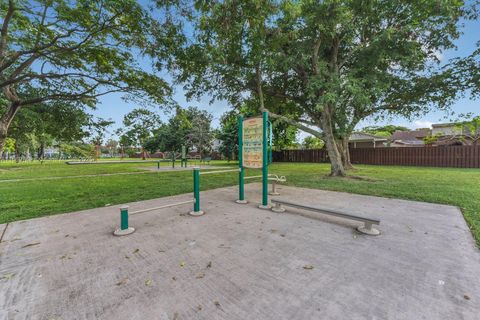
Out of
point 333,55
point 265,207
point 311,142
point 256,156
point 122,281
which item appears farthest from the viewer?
point 311,142

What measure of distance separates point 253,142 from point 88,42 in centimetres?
455

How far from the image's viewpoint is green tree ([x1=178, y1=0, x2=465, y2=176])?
19.6 feet

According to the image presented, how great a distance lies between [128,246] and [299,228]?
2.44 meters

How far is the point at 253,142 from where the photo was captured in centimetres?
457

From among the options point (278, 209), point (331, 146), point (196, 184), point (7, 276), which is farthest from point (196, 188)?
point (331, 146)

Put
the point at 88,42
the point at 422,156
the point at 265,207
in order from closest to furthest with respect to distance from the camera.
A: the point at 265,207 → the point at 88,42 → the point at 422,156

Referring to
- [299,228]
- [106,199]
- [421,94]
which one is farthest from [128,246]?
[421,94]

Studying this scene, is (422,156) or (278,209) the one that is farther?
(422,156)

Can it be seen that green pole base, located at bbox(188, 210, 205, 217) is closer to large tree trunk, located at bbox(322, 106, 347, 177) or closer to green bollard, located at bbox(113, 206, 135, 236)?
green bollard, located at bbox(113, 206, 135, 236)

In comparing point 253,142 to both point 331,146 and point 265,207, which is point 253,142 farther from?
point 331,146

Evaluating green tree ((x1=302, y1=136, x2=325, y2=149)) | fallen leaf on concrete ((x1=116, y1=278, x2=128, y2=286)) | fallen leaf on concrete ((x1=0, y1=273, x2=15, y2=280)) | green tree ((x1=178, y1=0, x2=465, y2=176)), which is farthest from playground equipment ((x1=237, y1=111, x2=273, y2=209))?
green tree ((x1=302, y1=136, x2=325, y2=149))

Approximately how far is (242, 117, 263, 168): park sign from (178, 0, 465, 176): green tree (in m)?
2.26

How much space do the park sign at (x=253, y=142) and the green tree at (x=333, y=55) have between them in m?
2.26

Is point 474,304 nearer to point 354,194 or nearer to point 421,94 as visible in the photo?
point 354,194
